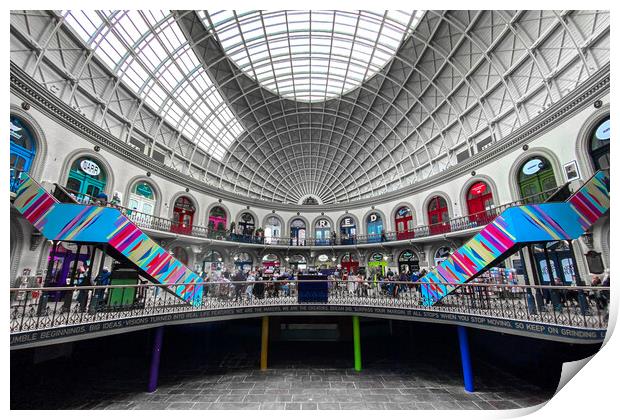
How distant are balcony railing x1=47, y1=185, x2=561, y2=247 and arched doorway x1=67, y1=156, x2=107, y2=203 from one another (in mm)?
414

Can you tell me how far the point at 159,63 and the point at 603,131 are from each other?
17881mm

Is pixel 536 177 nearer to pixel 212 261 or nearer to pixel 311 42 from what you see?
pixel 311 42

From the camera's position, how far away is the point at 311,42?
15.7m

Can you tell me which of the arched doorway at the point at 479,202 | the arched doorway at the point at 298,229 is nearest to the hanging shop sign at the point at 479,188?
the arched doorway at the point at 479,202

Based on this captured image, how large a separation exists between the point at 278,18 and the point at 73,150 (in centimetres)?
1298

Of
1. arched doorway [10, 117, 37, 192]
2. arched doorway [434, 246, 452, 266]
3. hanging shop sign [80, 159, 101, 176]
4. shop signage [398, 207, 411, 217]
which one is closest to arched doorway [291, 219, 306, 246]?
shop signage [398, 207, 411, 217]

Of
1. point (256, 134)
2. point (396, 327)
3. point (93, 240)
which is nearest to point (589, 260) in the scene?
point (396, 327)

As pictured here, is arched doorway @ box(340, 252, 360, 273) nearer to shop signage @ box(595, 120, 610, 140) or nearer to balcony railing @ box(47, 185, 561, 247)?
balcony railing @ box(47, 185, 561, 247)

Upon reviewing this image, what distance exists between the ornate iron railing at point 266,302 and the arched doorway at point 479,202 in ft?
21.7

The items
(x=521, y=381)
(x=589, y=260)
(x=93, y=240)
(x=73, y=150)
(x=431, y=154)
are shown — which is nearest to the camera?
(x=589, y=260)

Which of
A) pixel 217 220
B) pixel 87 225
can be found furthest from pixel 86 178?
pixel 217 220

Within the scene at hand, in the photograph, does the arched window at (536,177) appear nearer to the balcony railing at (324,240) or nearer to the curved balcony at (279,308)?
the balcony railing at (324,240)
